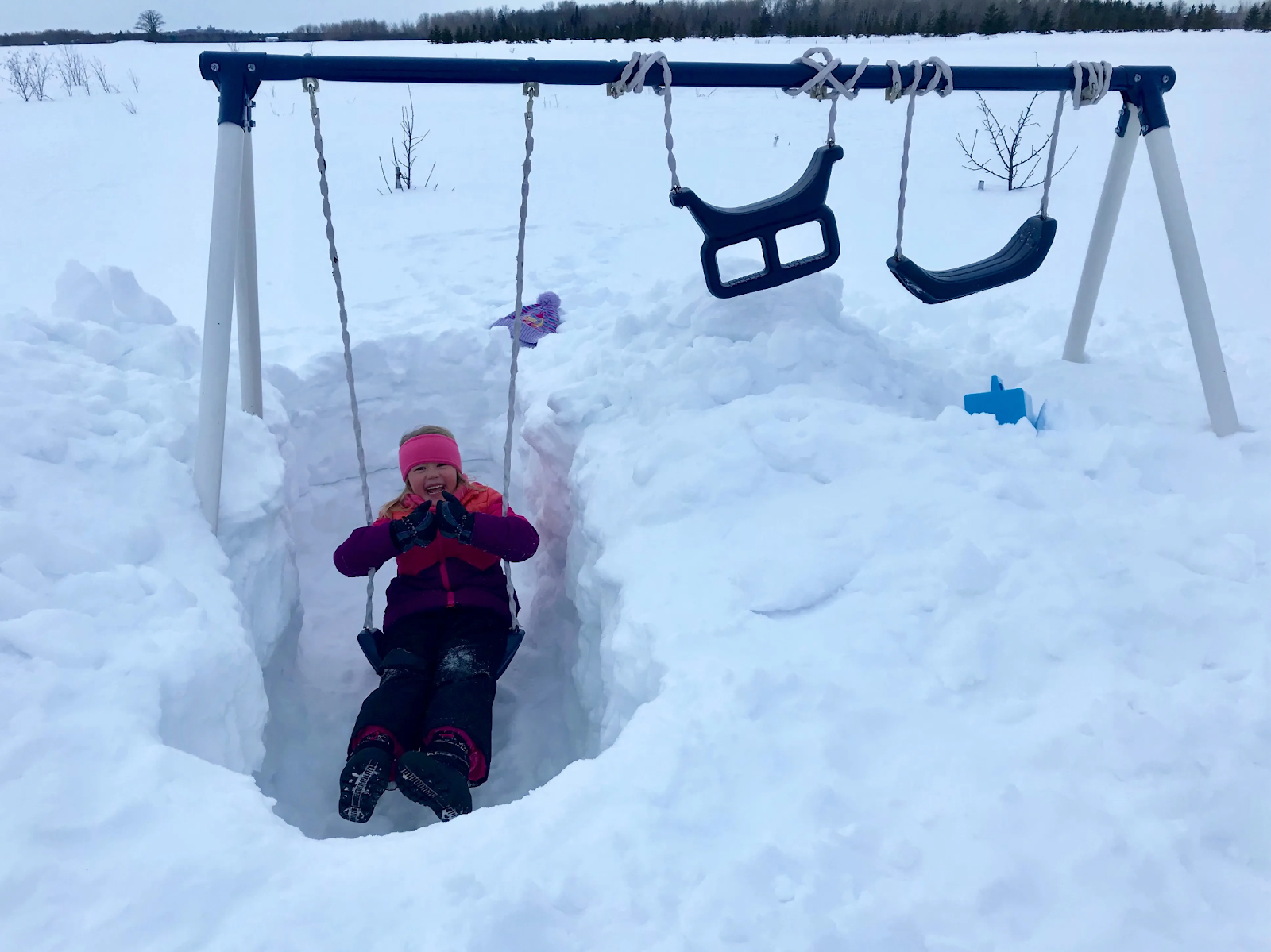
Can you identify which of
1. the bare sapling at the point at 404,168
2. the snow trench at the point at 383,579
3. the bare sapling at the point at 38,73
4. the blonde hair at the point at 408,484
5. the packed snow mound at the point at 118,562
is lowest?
the snow trench at the point at 383,579

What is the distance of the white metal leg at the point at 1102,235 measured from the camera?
3.23 meters

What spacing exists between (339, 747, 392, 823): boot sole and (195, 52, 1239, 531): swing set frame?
2.83 feet

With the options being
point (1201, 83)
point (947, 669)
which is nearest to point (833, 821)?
point (947, 669)

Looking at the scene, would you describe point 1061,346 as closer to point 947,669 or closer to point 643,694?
point 947,669

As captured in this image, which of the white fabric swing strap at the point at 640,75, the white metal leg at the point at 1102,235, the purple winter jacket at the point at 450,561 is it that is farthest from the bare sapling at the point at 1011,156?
the purple winter jacket at the point at 450,561

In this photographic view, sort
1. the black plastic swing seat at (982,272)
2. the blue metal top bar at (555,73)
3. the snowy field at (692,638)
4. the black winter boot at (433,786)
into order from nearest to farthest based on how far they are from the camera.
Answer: the snowy field at (692,638) < the black winter boot at (433,786) < the blue metal top bar at (555,73) < the black plastic swing seat at (982,272)

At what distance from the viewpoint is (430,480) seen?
3283mm

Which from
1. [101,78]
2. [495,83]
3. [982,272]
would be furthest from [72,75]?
[982,272]

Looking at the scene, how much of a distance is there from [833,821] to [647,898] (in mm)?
384

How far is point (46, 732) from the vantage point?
1.70 m

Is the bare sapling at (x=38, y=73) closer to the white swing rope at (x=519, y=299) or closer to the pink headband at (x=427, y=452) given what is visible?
the pink headband at (x=427, y=452)

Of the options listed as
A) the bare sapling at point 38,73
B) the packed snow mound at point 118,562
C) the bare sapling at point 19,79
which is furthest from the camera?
the bare sapling at point 38,73

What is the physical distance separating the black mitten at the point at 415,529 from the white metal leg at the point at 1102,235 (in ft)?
8.97

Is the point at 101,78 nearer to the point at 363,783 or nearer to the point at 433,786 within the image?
the point at 363,783
